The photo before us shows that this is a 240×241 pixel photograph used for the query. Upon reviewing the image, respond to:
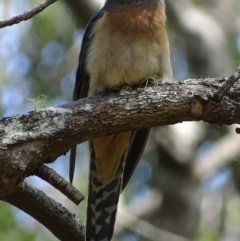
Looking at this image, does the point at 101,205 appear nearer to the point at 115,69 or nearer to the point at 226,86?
the point at 115,69

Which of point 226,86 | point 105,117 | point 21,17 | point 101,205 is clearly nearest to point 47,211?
point 105,117

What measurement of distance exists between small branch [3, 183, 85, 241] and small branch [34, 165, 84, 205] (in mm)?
227

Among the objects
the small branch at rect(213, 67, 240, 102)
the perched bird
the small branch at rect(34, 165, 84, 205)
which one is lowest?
the small branch at rect(34, 165, 84, 205)

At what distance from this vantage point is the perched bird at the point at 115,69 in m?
5.02

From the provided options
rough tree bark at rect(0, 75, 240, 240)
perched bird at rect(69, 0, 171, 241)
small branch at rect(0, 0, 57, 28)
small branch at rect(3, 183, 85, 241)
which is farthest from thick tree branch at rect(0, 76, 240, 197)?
perched bird at rect(69, 0, 171, 241)

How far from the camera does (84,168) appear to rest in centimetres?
917

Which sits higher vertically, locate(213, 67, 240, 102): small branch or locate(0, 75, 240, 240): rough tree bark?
locate(213, 67, 240, 102): small branch

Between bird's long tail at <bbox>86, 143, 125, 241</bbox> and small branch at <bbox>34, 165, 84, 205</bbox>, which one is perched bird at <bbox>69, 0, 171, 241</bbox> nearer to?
bird's long tail at <bbox>86, 143, 125, 241</bbox>

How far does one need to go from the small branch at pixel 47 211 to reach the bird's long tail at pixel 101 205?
42cm

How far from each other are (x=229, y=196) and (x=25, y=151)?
238 inches

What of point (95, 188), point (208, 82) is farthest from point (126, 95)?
point (95, 188)

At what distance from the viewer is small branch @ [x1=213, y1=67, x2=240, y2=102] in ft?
12.6

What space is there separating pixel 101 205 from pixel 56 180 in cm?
129

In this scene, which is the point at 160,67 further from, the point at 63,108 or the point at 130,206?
the point at 130,206
